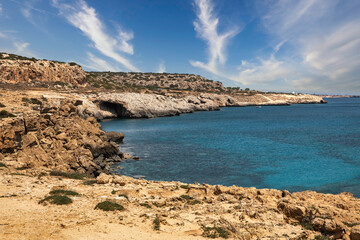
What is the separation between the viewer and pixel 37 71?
297 feet

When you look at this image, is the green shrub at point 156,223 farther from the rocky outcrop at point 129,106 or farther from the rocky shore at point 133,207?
the rocky outcrop at point 129,106

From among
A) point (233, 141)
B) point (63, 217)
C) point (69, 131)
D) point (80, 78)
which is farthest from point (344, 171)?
point (80, 78)

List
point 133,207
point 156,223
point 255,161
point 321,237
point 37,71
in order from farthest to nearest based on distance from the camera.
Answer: point 37,71 → point 255,161 → point 133,207 → point 156,223 → point 321,237

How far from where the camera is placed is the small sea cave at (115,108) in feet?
308

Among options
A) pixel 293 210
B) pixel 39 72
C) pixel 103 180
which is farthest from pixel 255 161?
pixel 39 72

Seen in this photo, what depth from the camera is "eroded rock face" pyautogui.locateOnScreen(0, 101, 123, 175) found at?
2189 cm

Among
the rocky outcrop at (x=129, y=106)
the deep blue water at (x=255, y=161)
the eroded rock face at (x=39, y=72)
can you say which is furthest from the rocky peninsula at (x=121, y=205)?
the eroded rock face at (x=39, y=72)

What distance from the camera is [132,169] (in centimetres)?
3059

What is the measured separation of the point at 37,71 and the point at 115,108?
112ft

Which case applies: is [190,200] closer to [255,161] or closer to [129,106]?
[255,161]

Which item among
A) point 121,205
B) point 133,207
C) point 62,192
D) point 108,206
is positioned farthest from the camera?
point 62,192

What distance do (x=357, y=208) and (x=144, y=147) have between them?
35.0 m

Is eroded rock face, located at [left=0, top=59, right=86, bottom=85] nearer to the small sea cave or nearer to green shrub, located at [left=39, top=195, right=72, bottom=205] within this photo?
the small sea cave

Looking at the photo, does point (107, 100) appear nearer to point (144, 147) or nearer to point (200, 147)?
point (144, 147)
